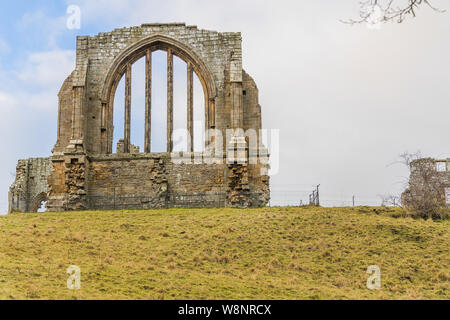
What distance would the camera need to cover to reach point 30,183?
28734 millimetres

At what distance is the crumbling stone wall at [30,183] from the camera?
27984 mm

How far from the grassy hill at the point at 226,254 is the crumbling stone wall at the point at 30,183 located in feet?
38.5

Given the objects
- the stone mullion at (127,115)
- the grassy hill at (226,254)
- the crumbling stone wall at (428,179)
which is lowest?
the grassy hill at (226,254)

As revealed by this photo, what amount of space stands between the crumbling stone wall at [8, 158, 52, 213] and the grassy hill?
11738 millimetres

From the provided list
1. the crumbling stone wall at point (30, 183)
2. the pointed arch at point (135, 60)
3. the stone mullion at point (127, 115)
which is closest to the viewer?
the stone mullion at point (127, 115)

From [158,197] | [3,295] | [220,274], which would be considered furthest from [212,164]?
[3,295]

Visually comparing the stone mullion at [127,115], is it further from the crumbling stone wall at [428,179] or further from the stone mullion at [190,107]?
the crumbling stone wall at [428,179]

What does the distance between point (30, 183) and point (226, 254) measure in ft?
63.1

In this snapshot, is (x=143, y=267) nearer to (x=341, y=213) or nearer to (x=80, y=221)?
(x=80, y=221)

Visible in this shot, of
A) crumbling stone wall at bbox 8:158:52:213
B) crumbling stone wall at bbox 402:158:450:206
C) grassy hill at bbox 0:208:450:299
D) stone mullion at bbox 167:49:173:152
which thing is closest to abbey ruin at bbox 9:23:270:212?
stone mullion at bbox 167:49:173:152

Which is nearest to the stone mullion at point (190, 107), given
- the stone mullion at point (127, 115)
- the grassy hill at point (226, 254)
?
the stone mullion at point (127, 115)

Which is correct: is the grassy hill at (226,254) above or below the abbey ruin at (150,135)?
below

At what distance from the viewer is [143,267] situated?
10922 mm

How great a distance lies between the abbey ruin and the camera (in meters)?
19.2
